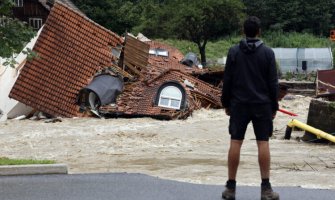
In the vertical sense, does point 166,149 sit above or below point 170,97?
below

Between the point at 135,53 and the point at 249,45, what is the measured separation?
66.8ft

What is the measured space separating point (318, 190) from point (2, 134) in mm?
12869

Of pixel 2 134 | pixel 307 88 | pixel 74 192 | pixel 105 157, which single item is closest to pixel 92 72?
pixel 2 134

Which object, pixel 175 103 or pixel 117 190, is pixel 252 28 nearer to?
pixel 117 190

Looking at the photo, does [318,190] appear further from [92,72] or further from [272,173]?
[92,72]

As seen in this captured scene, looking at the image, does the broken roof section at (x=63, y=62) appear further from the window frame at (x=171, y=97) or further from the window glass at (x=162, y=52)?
the window glass at (x=162, y=52)

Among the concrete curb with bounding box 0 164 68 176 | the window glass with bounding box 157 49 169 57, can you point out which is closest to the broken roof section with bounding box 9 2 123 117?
the window glass with bounding box 157 49 169 57

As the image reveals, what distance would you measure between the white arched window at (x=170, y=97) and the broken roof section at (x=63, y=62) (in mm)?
2772

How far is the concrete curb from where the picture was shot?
372 inches

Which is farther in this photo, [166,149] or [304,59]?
[304,59]

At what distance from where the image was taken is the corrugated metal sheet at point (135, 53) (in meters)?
27.0

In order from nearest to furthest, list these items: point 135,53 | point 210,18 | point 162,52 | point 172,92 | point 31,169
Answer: point 31,169
point 172,92
point 135,53
point 162,52
point 210,18

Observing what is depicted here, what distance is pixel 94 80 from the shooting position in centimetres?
2508

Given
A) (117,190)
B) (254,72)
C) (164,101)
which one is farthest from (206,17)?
(254,72)
